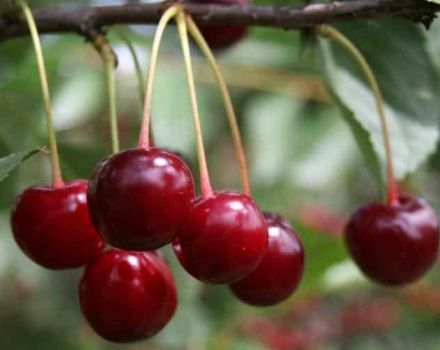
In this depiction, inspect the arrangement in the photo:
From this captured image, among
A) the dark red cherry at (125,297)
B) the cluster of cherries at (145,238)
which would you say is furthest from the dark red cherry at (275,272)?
the dark red cherry at (125,297)

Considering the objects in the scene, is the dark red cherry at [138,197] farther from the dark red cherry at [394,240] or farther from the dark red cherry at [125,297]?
the dark red cherry at [394,240]

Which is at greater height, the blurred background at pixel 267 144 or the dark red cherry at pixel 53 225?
the dark red cherry at pixel 53 225

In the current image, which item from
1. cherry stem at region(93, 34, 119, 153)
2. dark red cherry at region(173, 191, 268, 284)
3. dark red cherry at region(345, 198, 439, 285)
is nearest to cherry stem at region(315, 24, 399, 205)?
dark red cherry at region(345, 198, 439, 285)

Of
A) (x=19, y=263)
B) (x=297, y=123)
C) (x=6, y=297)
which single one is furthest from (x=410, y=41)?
(x=6, y=297)

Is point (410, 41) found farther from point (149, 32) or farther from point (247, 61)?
point (247, 61)

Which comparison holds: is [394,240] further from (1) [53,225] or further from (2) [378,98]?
(1) [53,225]

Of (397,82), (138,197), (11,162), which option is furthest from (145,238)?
(397,82)
